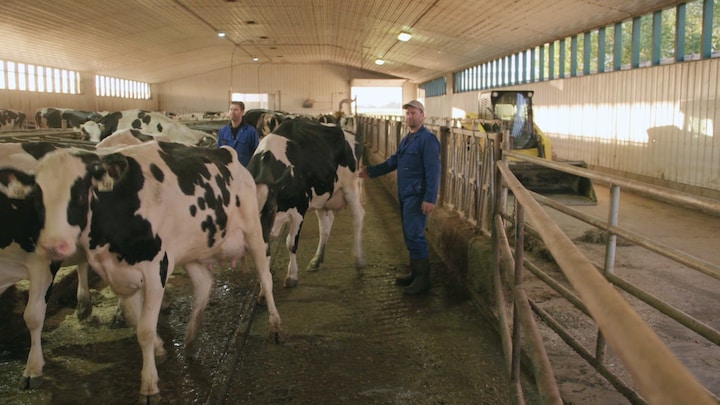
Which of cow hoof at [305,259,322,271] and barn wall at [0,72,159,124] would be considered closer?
cow hoof at [305,259,322,271]

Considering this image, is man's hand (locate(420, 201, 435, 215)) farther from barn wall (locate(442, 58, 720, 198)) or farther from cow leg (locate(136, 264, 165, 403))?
barn wall (locate(442, 58, 720, 198))

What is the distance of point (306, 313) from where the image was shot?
18.9 feet

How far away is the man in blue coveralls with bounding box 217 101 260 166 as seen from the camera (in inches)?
309

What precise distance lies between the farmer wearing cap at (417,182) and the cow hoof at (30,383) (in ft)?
11.3

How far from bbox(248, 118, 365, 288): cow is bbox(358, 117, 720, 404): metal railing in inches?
60.9

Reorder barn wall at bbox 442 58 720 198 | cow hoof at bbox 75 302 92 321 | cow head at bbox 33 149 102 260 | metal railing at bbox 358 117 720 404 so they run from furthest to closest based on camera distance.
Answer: barn wall at bbox 442 58 720 198 < cow hoof at bbox 75 302 92 321 < cow head at bbox 33 149 102 260 < metal railing at bbox 358 117 720 404

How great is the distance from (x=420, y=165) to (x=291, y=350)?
2346 millimetres

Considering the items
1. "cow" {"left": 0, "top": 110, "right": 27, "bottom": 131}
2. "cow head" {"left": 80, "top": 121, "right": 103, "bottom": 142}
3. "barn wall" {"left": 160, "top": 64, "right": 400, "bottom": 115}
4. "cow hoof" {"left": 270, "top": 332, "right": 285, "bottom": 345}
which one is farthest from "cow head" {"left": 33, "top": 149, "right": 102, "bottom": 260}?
"barn wall" {"left": 160, "top": 64, "right": 400, "bottom": 115}

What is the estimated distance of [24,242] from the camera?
163 inches

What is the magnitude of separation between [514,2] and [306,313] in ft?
37.9

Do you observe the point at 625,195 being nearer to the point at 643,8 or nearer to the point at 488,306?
the point at 643,8

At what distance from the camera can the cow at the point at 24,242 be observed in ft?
13.1

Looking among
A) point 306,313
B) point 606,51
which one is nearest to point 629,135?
point 606,51

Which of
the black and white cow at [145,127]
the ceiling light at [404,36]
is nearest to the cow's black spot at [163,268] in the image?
the black and white cow at [145,127]
